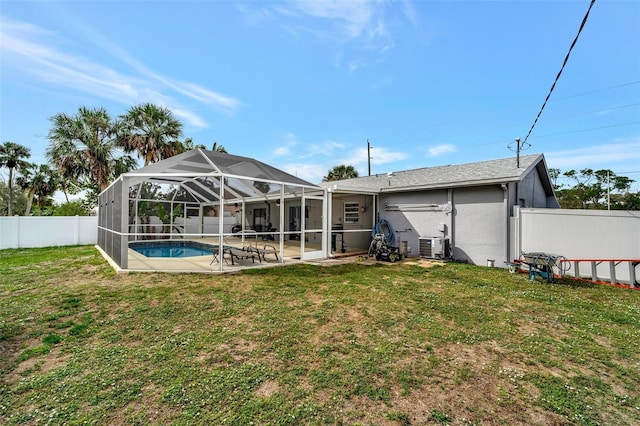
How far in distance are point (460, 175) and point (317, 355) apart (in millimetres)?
9402

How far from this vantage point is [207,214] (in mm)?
19266

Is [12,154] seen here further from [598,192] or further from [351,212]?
[598,192]

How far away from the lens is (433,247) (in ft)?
33.5

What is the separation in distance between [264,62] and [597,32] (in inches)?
392

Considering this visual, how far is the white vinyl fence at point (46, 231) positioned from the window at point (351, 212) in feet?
45.7

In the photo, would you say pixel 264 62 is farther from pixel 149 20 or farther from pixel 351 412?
pixel 351 412

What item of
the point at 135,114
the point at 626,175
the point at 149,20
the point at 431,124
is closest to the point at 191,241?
the point at 135,114

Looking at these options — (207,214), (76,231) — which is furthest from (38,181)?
(207,214)

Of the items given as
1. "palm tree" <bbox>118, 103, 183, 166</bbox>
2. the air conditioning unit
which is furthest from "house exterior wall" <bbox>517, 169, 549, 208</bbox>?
"palm tree" <bbox>118, 103, 183, 166</bbox>

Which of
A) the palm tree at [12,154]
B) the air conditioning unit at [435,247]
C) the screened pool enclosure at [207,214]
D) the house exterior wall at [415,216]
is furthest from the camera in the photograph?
the palm tree at [12,154]

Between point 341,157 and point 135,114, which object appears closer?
point 135,114

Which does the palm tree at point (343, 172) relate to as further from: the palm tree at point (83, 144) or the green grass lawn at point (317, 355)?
the green grass lawn at point (317, 355)

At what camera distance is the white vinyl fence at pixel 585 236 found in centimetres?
726

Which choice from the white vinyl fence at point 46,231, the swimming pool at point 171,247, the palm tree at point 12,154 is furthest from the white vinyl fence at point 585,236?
the palm tree at point 12,154
